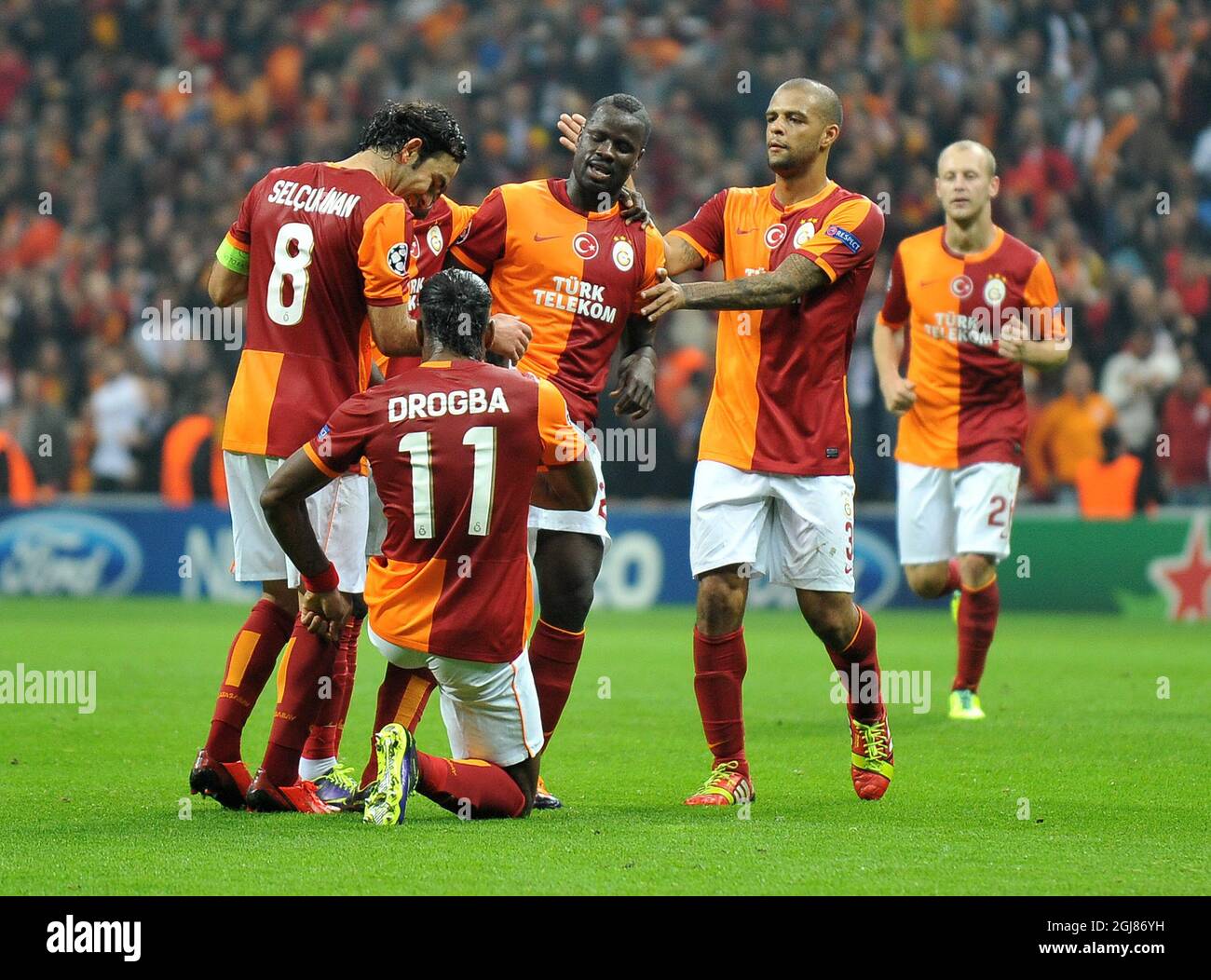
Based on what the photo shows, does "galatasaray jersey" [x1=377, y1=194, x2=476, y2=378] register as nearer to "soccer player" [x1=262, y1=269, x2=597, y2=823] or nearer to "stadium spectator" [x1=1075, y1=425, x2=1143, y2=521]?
"soccer player" [x1=262, y1=269, x2=597, y2=823]

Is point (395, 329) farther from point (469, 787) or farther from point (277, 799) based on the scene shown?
point (277, 799)

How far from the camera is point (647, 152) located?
62.2 feet

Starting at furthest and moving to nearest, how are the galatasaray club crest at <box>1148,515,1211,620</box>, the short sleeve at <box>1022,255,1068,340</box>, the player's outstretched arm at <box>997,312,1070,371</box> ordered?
1. the galatasaray club crest at <box>1148,515,1211,620</box>
2. the short sleeve at <box>1022,255,1068,340</box>
3. the player's outstretched arm at <box>997,312,1070,371</box>

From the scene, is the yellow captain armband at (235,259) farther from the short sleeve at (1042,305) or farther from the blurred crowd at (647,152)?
the blurred crowd at (647,152)

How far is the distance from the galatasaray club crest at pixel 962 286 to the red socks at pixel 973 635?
5.03 ft

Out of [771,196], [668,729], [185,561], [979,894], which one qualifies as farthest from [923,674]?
[185,561]

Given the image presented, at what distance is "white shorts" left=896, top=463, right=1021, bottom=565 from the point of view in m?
9.04

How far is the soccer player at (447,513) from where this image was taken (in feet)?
17.6

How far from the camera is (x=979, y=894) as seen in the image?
445cm

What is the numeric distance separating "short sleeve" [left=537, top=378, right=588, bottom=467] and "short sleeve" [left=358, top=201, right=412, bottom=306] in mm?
580

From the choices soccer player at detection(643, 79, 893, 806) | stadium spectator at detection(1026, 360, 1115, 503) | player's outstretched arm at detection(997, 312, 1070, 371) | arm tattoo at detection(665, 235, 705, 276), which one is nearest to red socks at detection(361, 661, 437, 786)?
soccer player at detection(643, 79, 893, 806)

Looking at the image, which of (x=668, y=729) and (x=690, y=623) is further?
(x=690, y=623)

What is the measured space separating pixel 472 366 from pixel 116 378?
12289 mm

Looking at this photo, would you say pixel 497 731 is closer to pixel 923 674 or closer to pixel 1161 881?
pixel 1161 881
